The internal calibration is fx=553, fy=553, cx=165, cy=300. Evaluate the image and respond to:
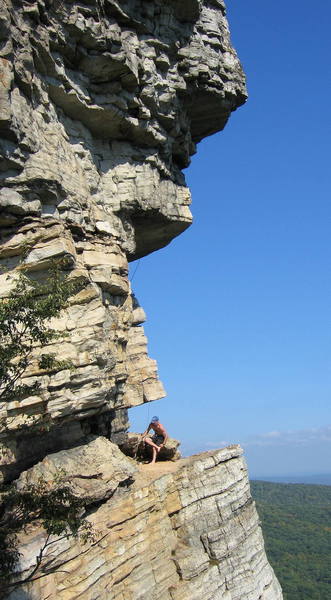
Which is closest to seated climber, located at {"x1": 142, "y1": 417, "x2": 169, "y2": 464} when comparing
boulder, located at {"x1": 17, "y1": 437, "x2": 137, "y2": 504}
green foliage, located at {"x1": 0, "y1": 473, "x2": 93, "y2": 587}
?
boulder, located at {"x1": 17, "y1": 437, "x2": 137, "y2": 504}

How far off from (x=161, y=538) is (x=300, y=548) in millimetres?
92723

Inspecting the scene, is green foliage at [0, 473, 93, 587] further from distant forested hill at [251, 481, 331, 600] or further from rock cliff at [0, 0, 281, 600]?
distant forested hill at [251, 481, 331, 600]

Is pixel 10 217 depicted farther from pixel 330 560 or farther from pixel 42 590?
pixel 330 560

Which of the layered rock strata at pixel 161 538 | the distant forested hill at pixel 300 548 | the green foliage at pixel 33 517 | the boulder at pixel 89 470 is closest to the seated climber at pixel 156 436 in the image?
the layered rock strata at pixel 161 538

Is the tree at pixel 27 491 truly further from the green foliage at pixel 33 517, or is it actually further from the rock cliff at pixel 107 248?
the rock cliff at pixel 107 248

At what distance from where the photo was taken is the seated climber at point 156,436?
20.5 meters

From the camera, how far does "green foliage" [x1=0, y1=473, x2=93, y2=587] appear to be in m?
10.9

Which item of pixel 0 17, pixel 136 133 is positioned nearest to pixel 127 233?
pixel 136 133

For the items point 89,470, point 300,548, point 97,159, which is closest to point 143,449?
point 89,470

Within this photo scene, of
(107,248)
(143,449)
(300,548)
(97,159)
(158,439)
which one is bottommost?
(300,548)

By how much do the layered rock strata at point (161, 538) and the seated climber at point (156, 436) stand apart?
1.00m

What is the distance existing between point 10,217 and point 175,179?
11366 mm

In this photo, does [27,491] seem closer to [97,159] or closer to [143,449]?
[143,449]

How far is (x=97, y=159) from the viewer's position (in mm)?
21484
